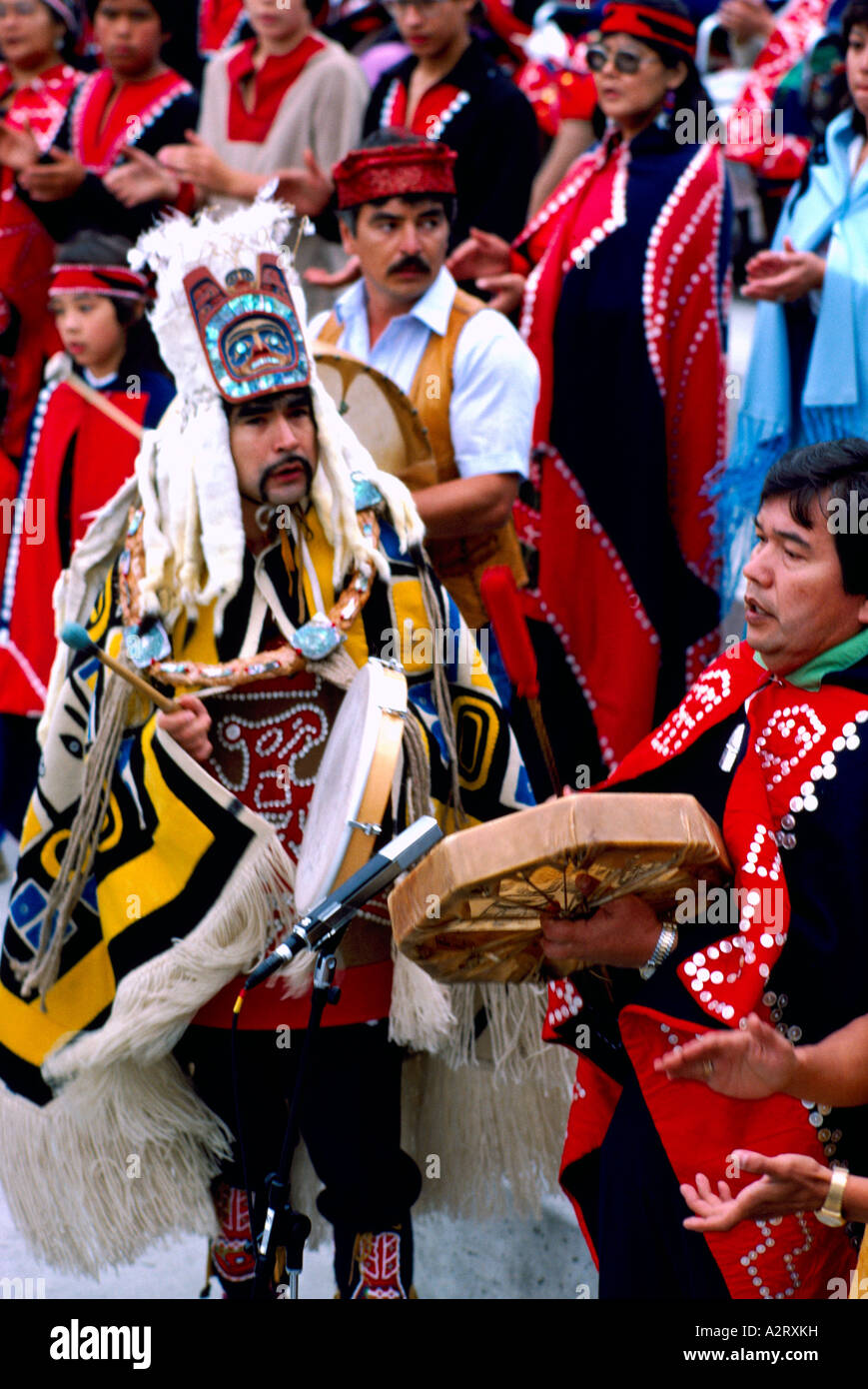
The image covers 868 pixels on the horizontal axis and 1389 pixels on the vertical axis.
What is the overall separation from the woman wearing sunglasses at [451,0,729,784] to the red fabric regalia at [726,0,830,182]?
152 centimetres

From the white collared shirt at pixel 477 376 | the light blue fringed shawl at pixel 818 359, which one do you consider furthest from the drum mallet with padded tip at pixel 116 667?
the light blue fringed shawl at pixel 818 359

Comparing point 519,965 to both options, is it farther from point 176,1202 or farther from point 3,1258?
point 3,1258

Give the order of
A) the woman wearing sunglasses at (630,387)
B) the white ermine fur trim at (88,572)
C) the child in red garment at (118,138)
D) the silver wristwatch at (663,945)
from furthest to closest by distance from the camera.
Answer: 1. the child in red garment at (118,138)
2. the woman wearing sunglasses at (630,387)
3. the white ermine fur trim at (88,572)
4. the silver wristwatch at (663,945)

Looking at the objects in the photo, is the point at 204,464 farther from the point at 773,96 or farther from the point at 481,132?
the point at 773,96

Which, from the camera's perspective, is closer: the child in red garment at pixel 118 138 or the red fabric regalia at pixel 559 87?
the child in red garment at pixel 118 138

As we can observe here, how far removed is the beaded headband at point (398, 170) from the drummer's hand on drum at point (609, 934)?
210cm

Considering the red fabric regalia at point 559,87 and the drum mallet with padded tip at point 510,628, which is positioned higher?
the red fabric regalia at point 559,87

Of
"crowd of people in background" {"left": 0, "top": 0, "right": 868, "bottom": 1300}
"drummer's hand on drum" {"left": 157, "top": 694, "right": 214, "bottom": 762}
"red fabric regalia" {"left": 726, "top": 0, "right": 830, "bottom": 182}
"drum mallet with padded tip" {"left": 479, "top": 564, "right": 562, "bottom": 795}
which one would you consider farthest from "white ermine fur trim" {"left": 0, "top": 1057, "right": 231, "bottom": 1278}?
"red fabric regalia" {"left": 726, "top": 0, "right": 830, "bottom": 182}

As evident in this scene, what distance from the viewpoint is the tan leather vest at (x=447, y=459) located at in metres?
3.55

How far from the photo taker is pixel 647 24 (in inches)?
162

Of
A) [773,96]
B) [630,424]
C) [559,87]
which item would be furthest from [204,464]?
[773,96]

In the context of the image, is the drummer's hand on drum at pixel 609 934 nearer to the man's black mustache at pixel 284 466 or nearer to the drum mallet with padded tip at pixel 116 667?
the drum mallet with padded tip at pixel 116 667

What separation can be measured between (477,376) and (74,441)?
1.18 m

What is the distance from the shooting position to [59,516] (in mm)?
4211
